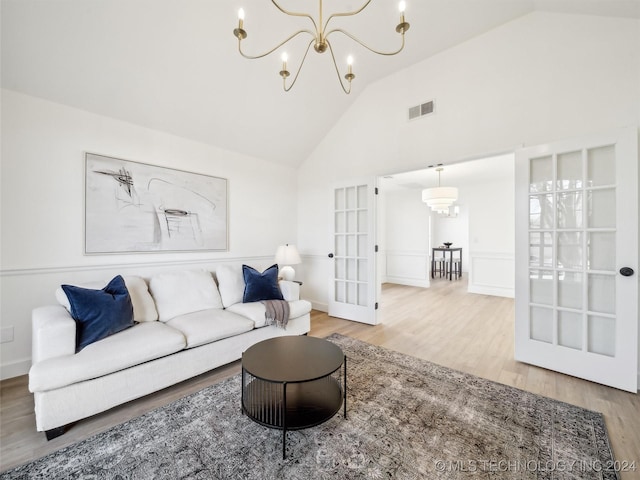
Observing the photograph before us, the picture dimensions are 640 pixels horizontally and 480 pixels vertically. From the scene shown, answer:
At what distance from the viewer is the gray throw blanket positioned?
9.36 feet

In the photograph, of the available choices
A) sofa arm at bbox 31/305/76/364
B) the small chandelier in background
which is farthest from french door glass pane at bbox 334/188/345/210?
sofa arm at bbox 31/305/76/364

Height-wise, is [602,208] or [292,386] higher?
[602,208]

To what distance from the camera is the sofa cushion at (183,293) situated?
270cm

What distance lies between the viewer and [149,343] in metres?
2.04

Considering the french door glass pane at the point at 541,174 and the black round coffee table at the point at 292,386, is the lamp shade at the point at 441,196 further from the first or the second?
the black round coffee table at the point at 292,386

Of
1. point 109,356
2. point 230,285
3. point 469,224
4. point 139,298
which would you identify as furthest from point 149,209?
point 469,224

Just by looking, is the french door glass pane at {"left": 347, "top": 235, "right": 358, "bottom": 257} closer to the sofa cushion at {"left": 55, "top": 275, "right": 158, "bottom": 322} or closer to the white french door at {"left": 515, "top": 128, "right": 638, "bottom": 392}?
the white french door at {"left": 515, "top": 128, "right": 638, "bottom": 392}

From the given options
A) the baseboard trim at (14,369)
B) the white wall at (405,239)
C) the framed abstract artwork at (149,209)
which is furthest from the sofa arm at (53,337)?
the white wall at (405,239)

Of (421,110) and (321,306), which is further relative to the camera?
(321,306)

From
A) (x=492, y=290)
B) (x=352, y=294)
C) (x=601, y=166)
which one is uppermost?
(x=601, y=166)

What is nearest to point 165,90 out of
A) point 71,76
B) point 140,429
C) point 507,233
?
point 71,76

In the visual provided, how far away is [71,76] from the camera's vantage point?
2418mm

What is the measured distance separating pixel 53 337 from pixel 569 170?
426 centimetres

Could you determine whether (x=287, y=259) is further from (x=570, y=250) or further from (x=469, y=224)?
(x=469, y=224)
